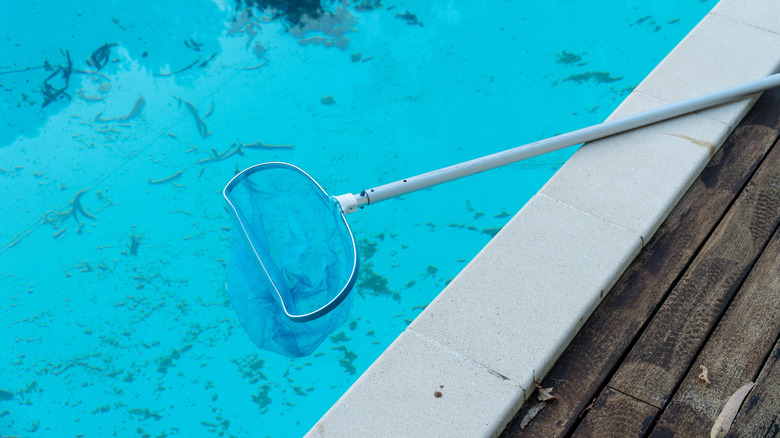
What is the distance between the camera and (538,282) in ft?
6.32

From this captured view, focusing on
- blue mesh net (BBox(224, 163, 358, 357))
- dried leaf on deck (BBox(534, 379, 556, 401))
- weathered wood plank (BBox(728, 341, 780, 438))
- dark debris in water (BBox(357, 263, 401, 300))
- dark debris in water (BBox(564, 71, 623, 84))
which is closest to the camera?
weathered wood plank (BBox(728, 341, 780, 438))

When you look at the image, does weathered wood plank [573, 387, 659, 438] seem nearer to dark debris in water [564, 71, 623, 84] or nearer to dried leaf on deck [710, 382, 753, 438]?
dried leaf on deck [710, 382, 753, 438]

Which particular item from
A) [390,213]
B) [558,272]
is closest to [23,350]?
[390,213]

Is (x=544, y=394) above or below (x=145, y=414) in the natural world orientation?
above


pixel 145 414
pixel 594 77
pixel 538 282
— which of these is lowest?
pixel 145 414

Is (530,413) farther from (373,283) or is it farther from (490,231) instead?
(490,231)

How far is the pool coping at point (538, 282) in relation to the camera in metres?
1.67

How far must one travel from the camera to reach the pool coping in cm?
167

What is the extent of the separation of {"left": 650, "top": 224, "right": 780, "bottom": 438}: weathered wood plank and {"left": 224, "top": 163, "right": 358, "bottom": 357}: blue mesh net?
3.18 feet

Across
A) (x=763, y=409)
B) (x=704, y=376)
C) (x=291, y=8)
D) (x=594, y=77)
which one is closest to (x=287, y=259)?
(x=704, y=376)

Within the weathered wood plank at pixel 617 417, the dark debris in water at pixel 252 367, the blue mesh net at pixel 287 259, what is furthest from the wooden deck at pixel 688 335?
the dark debris in water at pixel 252 367

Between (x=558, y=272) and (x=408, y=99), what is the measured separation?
2.25 m

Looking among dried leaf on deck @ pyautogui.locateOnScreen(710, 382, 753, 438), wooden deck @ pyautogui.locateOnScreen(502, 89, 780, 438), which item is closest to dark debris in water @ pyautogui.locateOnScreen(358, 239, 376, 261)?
wooden deck @ pyautogui.locateOnScreen(502, 89, 780, 438)

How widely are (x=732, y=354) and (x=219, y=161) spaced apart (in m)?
2.83
